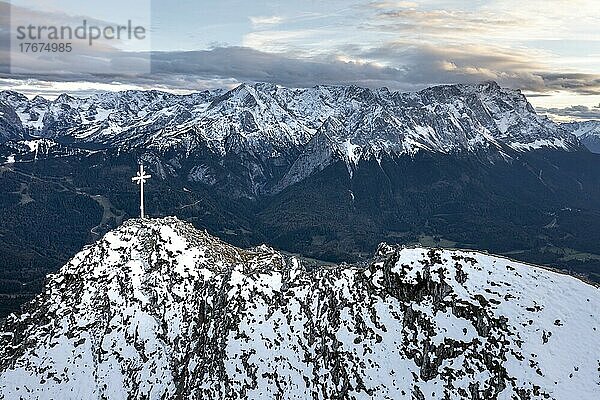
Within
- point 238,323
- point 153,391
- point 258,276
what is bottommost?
point 153,391

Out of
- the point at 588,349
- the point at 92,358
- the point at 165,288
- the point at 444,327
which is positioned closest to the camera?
the point at 588,349

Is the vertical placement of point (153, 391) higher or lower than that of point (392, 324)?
lower

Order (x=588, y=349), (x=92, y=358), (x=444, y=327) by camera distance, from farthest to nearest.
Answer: (x=92, y=358), (x=444, y=327), (x=588, y=349)

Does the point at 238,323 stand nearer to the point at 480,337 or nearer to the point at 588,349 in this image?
the point at 480,337

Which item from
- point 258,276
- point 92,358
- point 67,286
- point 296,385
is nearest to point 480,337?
point 296,385

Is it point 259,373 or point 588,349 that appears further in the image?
point 259,373

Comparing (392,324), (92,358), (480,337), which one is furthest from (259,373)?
(480,337)

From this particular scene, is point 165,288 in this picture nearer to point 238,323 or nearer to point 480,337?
point 238,323
